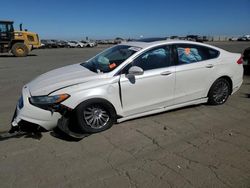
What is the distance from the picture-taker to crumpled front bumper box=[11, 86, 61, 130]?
3814 mm

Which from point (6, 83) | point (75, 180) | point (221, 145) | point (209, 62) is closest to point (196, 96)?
point (209, 62)

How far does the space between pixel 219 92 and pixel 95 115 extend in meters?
2.90

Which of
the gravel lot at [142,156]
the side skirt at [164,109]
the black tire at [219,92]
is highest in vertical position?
the black tire at [219,92]

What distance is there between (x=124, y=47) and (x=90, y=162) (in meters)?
2.56

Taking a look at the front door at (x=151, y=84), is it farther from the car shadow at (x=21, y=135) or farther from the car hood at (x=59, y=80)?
the car shadow at (x=21, y=135)

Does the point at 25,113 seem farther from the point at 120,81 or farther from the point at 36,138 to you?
the point at 120,81

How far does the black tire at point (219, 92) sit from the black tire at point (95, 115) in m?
2.32

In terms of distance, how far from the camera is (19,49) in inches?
838

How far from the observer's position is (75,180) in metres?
2.90

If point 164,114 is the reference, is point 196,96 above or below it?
above

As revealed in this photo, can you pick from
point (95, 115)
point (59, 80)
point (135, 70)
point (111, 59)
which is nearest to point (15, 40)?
point (111, 59)

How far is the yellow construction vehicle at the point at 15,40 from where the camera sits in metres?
20.0

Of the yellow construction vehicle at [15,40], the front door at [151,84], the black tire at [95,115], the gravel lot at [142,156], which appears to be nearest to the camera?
the gravel lot at [142,156]

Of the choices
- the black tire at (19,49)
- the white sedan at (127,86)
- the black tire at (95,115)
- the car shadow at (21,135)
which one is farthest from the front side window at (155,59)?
the black tire at (19,49)
